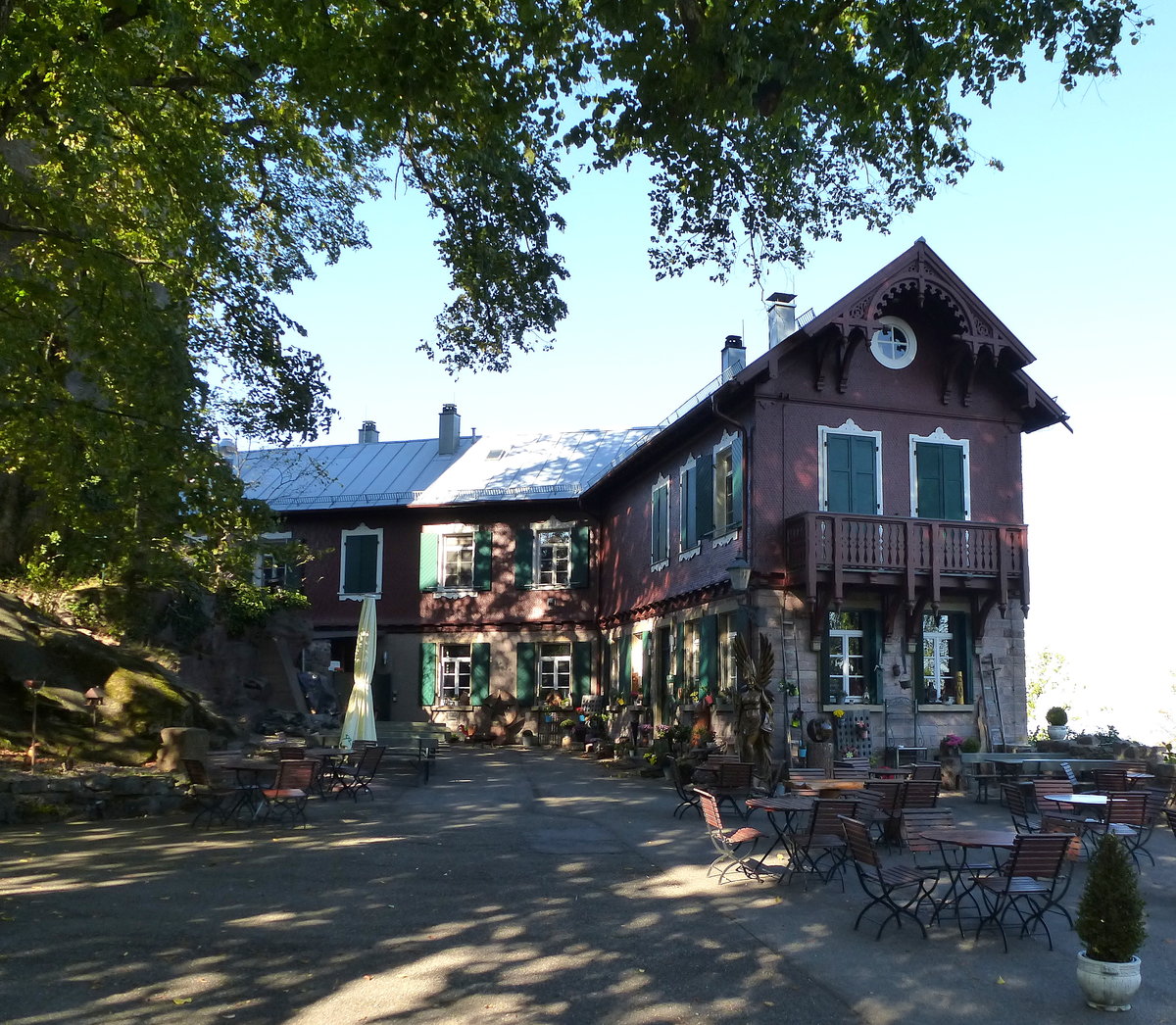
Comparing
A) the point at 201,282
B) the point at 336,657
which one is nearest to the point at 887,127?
the point at 201,282

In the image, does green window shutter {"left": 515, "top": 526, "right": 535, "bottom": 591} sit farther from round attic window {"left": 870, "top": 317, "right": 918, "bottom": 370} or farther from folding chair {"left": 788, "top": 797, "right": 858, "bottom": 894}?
folding chair {"left": 788, "top": 797, "right": 858, "bottom": 894}

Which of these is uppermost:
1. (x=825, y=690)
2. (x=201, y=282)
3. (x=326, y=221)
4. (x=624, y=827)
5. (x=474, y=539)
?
(x=326, y=221)

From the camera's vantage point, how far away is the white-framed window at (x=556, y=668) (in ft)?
85.9

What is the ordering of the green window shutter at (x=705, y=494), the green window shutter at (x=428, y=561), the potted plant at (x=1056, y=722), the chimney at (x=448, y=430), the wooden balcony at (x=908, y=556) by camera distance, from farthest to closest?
the chimney at (x=448, y=430)
the green window shutter at (x=428, y=561)
the potted plant at (x=1056, y=722)
the green window shutter at (x=705, y=494)
the wooden balcony at (x=908, y=556)

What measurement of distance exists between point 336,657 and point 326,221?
14987mm

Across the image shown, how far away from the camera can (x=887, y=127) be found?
1014 cm

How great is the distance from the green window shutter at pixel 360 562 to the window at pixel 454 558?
137 cm

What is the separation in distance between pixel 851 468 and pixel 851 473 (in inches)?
3.3

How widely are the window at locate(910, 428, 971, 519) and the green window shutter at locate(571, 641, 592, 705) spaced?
10228mm

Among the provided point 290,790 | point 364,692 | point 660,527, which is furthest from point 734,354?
point 290,790

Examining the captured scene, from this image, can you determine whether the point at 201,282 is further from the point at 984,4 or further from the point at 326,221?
the point at 984,4

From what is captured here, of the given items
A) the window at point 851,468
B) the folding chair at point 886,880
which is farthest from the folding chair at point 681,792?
the window at point 851,468

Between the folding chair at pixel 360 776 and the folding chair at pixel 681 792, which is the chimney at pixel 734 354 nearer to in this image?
the folding chair at pixel 681 792

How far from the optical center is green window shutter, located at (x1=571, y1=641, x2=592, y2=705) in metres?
26.0
